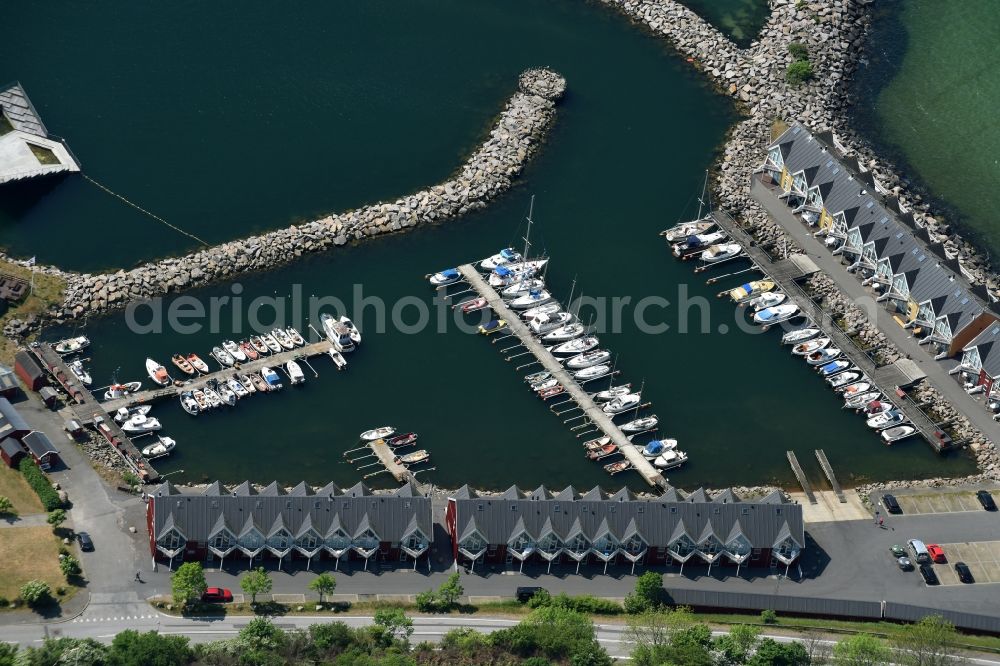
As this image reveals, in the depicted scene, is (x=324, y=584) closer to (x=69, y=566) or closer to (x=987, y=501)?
(x=69, y=566)

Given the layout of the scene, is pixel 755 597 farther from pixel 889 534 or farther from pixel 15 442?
pixel 15 442

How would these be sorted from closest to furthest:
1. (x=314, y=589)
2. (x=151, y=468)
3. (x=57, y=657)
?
(x=57, y=657) < (x=314, y=589) < (x=151, y=468)

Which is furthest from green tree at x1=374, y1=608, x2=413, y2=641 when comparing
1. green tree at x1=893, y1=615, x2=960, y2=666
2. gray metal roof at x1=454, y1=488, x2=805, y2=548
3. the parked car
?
the parked car

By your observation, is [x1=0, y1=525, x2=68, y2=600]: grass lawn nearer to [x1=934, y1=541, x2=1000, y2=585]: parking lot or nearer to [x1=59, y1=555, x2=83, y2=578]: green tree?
[x1=59, y1=555, x2=83, y2=578]: green tree

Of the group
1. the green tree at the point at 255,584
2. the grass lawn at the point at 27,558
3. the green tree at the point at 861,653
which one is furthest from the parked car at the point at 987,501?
the grass lawn at the point at 27,558

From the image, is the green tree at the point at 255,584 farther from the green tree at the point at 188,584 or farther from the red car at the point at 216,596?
the green tree at the point at 188,584

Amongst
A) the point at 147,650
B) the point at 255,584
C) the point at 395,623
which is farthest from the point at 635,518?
the point at 147,650

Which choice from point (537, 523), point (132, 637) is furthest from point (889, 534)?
point (132, 637)
